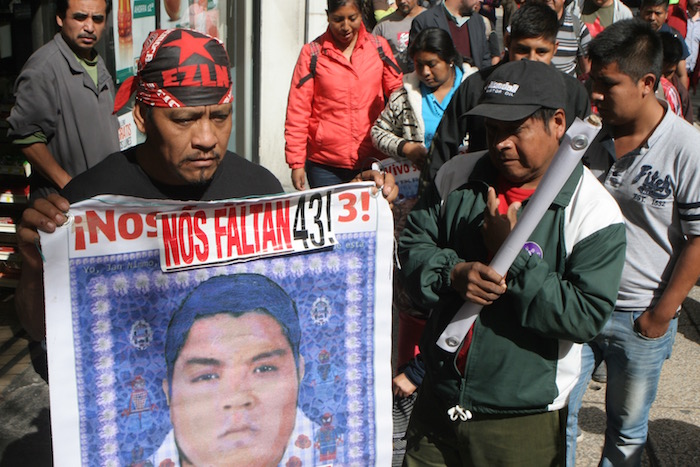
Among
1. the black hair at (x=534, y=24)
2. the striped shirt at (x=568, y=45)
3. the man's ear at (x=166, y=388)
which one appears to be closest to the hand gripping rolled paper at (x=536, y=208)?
the man's ear at (x=166, y=388)

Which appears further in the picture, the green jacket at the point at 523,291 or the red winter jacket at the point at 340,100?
the red winter jacket at the point at 340,100

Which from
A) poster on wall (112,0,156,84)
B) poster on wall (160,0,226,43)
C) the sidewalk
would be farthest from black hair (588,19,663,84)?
poster on wall (160,0,226,43)

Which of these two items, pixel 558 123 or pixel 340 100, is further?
pixel 340 100

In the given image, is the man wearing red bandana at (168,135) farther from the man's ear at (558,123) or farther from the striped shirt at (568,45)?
the striped shirt at (568,45)

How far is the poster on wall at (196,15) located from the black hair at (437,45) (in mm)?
2351

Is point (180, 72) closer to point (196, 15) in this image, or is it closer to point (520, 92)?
point (520, 92)

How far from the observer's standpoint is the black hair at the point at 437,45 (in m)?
4.54

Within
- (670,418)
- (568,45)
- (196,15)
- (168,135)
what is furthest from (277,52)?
(168,135)

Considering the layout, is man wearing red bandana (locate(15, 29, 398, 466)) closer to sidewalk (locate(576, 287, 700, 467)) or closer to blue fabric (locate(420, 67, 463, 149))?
blue fabric (locate(420, 67, 463, 149))

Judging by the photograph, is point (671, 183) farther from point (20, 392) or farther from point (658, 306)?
point (20, 392)

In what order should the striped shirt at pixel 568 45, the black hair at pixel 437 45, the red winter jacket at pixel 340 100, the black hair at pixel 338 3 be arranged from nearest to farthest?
the black hair at pixel 437 45 → the black hair at pixel 338 3 → the red winter jacket at pixel 340 100 → the striped shirt at pixel 568 45

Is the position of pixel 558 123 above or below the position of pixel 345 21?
below

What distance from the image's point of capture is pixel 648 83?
319 cm

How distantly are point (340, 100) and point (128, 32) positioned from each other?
152 cm
